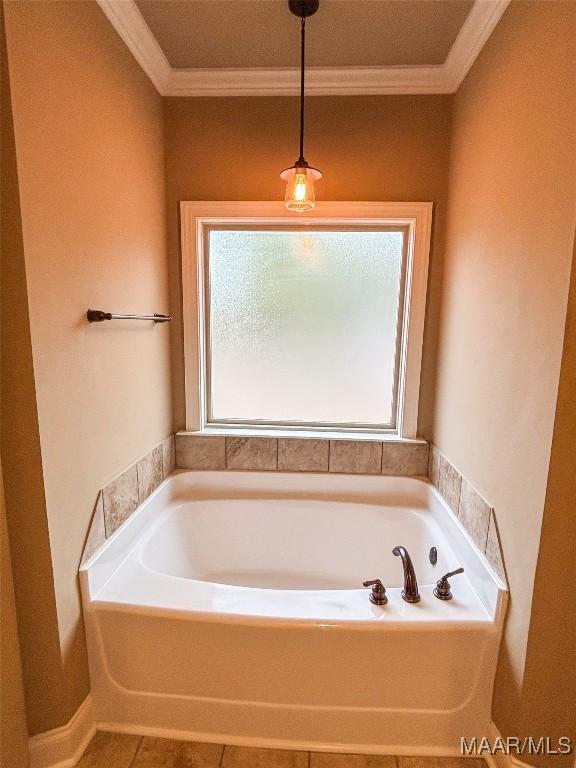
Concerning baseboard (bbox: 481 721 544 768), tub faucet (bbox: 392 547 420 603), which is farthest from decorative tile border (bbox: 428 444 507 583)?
baseboard (bbox: 481 721 544 768)

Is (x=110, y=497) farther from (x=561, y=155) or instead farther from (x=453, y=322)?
(x=561, y=155)

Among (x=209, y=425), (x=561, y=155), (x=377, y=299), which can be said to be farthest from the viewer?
(x=209, y=425)

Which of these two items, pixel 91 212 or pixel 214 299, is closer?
pixel 91 212

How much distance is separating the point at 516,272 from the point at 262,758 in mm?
1744

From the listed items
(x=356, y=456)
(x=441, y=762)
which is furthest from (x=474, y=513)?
(x=441, y=762)

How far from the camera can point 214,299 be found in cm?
196

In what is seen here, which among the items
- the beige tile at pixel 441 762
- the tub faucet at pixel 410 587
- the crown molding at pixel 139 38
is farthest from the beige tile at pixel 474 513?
the crown molding at pixel 139 38

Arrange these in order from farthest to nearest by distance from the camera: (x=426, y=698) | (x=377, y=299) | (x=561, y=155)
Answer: (x=377, y=299) < (x=426, y=698) < (x=561, y=155)

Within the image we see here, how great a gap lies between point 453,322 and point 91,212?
147 cm

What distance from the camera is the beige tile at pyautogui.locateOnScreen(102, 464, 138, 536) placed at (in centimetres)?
134

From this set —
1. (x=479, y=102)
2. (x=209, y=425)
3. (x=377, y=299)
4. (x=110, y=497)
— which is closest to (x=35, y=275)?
(x=110, y=497)

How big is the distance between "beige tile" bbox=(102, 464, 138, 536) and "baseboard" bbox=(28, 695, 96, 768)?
0.58 m

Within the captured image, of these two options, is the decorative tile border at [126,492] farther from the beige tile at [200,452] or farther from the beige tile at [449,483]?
the beige tile at [449,483]

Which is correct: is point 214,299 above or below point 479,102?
below
